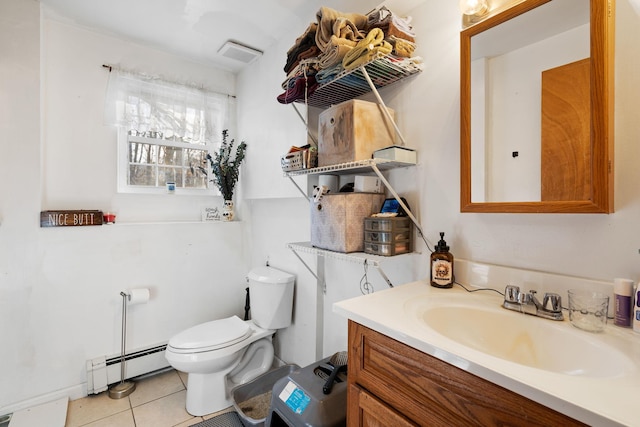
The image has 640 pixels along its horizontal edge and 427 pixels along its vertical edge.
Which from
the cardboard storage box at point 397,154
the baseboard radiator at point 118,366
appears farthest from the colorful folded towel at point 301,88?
the baseboard radiator at point 118,366

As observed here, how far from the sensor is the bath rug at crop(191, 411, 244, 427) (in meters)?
1.68

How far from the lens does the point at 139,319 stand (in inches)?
83.1

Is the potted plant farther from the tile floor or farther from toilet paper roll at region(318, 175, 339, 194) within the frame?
the tile floor

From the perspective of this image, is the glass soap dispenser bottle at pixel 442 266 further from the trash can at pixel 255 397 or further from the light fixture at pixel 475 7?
the trash can at pixel 255 397

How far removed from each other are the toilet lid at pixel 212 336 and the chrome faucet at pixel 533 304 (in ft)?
4.95

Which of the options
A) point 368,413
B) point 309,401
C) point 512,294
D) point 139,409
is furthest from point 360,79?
point 139,409

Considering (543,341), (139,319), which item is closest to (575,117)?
(543,341)

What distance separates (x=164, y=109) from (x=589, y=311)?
269 centimetres

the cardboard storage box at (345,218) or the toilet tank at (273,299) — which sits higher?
the cardboard storage box at (345,218)

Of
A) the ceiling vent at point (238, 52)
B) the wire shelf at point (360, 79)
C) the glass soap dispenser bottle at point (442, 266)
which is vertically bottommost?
the glass soap dispenser bottle at point (442, 266)

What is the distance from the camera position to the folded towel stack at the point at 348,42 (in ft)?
3.73

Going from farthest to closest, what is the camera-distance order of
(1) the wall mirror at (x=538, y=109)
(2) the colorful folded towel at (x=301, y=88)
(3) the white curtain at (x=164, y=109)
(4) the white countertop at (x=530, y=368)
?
(3) the white curtain at (x=164, y=109)
(2) the colorful folded towel at (x=301, y=88)
(1) the wall mirror at (x=538, y=109)
(4) the white countertop at (x=530, y=368)

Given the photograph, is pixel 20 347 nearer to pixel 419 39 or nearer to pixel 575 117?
pixel 419 39

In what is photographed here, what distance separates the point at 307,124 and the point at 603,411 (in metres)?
1.56
